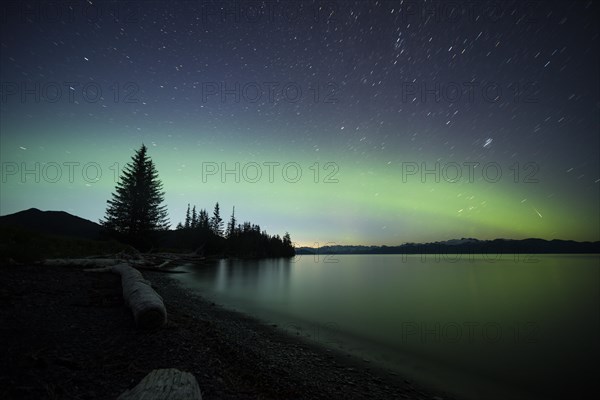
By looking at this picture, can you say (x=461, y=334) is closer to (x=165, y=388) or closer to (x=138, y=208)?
(x=165, y=388)

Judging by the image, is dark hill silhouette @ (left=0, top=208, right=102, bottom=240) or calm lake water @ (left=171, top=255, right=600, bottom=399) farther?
dark hill silhouette @ (left=0, top=208, right=102, bottom=240)

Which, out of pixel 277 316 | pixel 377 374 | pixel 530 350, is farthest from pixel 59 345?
pixel 530 350

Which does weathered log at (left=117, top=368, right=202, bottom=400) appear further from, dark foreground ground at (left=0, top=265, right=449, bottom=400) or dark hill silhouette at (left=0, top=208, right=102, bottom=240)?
dark hill silhouette at (left=0, top=208, right=102, bottom=240)

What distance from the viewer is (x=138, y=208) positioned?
32250 mm

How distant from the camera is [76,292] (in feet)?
29.2

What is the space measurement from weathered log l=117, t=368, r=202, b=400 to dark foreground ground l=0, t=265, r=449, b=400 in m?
0.85

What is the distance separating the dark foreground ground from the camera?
3.92 metres

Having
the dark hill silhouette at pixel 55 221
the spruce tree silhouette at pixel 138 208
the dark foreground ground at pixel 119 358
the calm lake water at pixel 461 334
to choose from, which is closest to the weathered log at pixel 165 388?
the dark foreground ground at pixel 119 358

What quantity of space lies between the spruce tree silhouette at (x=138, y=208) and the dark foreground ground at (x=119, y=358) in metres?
24.4

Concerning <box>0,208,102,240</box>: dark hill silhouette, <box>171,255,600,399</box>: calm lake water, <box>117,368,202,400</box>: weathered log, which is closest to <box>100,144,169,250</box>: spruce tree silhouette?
<box>171,255,600,399</box>: calm lake water

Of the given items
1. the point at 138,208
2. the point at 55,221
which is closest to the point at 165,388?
the point at 138,208

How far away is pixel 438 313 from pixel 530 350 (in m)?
6.93

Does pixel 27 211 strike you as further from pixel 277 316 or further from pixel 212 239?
pixel 277 316

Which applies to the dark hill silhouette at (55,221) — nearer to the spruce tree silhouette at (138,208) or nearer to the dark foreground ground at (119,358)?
the spruce tree silhouette at (138,208)
